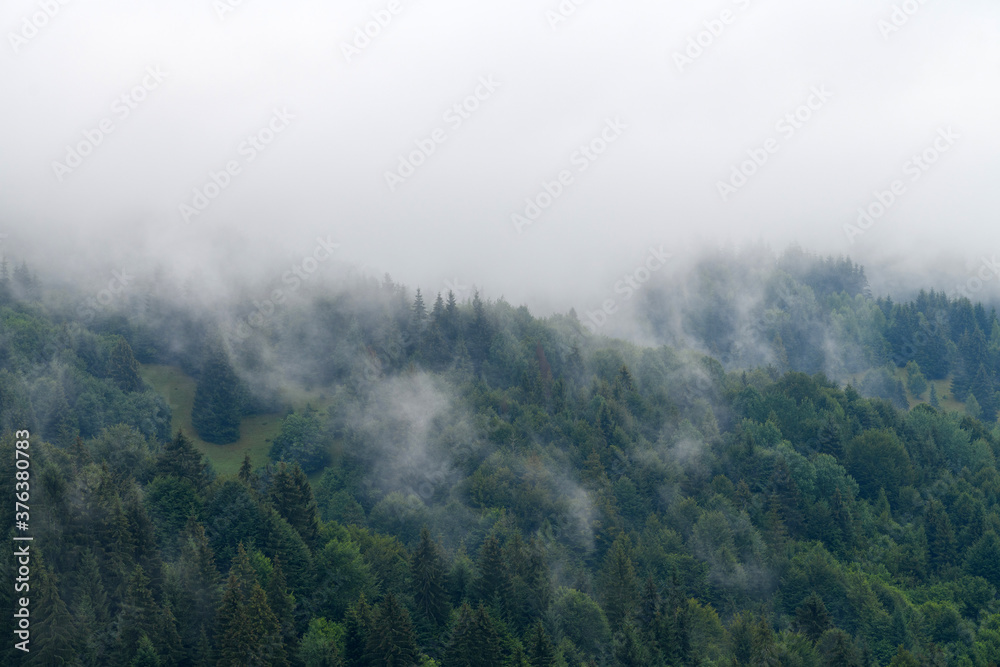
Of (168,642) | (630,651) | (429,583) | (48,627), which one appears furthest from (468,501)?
(48,627)

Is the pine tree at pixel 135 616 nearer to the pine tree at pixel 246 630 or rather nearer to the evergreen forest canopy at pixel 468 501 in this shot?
the evergreen forest canopy at pixel 468 501

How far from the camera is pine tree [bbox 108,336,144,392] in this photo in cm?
17100

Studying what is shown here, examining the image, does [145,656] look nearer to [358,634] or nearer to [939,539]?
[358,634]

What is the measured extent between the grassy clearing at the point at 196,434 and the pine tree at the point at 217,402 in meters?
1.80

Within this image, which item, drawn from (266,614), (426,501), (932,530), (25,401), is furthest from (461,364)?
(266,614)

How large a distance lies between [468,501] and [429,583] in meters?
45.8

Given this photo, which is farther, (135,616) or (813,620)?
(813,620)

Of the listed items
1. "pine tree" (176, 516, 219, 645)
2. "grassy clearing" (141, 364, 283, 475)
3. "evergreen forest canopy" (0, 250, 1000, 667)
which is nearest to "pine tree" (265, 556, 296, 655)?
"evergreen forest canopy" (0, 250, 1000, 667)

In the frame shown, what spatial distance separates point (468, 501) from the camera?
143250mm

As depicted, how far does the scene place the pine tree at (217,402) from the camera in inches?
6752

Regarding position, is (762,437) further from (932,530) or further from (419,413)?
(419,413)

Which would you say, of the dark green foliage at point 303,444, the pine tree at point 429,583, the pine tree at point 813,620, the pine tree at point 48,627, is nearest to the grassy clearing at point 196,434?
the dark green foliage at point 303,444

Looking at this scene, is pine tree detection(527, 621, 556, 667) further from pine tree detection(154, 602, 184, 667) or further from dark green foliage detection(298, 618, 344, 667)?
pine tree detection(154, 602, 184, 667)

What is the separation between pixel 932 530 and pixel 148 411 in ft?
432
